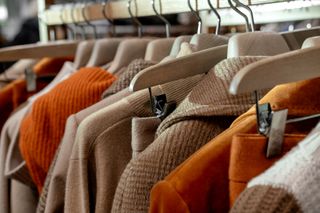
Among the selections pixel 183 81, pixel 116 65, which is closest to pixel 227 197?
pixel 183 81

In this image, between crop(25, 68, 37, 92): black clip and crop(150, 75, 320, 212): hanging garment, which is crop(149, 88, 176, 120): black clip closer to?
crop(150, 75, 320, 212): hanging garment

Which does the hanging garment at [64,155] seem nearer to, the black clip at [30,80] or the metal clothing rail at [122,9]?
the metal clothing rail at [122,9]

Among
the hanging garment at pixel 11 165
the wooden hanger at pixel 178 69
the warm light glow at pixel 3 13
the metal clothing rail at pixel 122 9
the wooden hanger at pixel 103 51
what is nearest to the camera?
the wooden hanger at pixel 178 69

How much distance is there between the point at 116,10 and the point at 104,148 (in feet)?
1.68

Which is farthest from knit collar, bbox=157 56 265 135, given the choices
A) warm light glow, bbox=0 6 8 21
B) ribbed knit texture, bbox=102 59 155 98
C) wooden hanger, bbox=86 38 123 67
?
warm light glow, bbox=0 6 8 21

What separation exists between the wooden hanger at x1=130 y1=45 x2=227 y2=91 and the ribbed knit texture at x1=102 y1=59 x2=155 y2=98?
0.15 m

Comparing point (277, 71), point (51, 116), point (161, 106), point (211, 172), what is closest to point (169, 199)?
point (211, 172)

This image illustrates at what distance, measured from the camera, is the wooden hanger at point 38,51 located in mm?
1296

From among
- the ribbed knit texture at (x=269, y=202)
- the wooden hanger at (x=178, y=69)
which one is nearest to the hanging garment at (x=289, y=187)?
the ribbed knit texture at (x=269, y=202)

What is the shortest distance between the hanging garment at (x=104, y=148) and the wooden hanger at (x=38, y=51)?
581 mm

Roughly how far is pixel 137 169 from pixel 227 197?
119mm

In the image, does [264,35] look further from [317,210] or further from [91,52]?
[91,52]

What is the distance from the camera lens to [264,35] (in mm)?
745

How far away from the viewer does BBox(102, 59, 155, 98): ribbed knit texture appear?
850 mm
